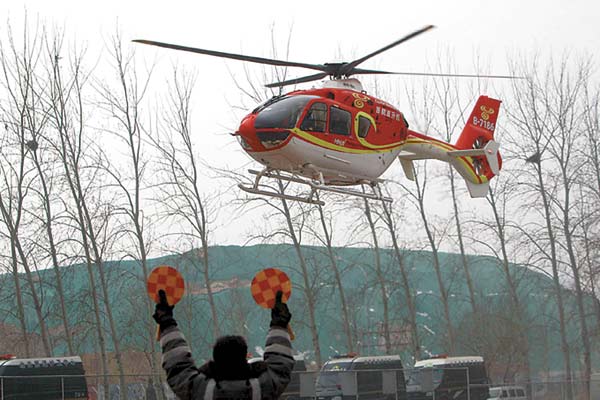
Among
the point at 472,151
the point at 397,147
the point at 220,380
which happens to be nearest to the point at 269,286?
the point at 220,380

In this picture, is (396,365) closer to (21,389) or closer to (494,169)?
(494,169)

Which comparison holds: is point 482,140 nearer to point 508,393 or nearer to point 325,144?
point 325,144

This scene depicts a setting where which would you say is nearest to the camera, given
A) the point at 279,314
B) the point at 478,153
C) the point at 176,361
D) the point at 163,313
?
the point at 176,361

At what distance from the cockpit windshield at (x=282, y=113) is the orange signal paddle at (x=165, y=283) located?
11.1m

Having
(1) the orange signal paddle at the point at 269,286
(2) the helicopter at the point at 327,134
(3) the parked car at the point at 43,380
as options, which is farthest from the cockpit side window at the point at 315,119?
(1) the orange signal paddle at the point at 269,286

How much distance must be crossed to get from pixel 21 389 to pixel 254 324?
203ft

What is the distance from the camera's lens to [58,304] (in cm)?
3584

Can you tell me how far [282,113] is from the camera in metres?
16.8

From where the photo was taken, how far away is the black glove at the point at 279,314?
5.71 metres

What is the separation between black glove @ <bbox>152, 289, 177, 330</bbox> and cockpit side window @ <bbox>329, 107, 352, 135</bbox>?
39.7 feet

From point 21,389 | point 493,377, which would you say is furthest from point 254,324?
point 21,389

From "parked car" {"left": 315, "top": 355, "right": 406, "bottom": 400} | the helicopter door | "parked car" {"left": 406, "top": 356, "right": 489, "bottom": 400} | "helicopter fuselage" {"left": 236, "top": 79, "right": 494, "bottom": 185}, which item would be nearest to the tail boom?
"helicopter fuselage" {"left": 236, "top": 79, "right": 494, "bottom": 185}

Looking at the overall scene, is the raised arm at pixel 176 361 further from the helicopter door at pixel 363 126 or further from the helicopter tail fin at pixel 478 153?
the helicopter tail fin at pixel 478 153

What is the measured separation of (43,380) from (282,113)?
708 centimetres
